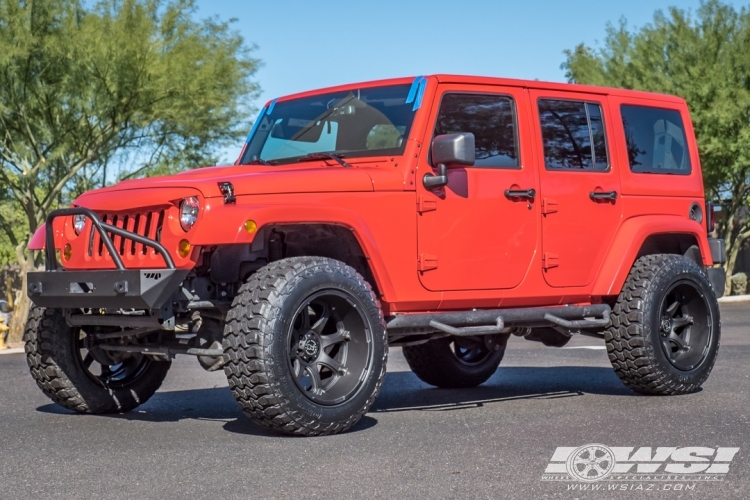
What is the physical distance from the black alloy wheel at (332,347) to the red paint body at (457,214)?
1.37ft

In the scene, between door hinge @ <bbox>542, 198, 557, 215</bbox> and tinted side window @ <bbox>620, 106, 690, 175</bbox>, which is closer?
door hinge @ <bbox>542, 198, 557, 215</bbox>

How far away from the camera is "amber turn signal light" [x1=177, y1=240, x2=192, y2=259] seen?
6.24 m

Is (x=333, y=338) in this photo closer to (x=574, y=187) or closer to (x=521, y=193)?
(x=521, y=193)

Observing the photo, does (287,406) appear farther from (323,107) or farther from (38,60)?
(38,60)

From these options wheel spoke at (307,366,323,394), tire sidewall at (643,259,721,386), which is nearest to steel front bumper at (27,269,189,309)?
wheel spoke at (307,366,323,394)

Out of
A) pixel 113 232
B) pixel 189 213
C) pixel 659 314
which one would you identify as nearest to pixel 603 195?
pixel 659 314

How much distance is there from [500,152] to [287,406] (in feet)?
8.01

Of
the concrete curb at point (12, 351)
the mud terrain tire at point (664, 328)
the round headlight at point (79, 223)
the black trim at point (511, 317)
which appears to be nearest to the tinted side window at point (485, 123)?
the black trim at point (511, 317)

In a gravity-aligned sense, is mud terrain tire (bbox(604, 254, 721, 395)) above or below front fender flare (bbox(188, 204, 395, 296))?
below

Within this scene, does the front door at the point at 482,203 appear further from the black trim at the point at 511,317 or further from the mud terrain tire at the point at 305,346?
the mud terrain tire at the point at 305,346

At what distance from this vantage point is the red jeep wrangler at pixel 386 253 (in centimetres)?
629

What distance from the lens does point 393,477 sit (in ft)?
16.8

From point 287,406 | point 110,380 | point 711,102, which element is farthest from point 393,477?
point 711,102

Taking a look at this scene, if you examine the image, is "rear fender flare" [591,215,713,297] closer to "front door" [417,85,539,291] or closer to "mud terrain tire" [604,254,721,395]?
"mud terrain tire" [604,254,721,395]
